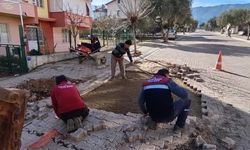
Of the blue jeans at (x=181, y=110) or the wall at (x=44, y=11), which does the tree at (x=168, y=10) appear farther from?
the blue jeans at (x=181, y=110)

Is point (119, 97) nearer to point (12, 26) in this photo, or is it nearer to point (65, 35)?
point (12, 26)

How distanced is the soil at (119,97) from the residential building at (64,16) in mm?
11535

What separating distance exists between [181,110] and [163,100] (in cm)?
50

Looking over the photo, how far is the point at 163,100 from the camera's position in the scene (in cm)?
471

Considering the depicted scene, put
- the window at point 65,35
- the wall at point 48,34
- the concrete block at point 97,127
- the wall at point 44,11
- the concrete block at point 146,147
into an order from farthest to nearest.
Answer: the window at point 65,35 < the wall at point 48,34 < the wall at point 44,11 < the concrete block at point 97,127 < the concrete block at point 146,147

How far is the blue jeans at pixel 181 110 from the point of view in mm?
4922

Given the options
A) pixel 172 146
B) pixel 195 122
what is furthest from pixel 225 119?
pixel 172 146

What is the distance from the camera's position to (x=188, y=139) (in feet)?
15.8

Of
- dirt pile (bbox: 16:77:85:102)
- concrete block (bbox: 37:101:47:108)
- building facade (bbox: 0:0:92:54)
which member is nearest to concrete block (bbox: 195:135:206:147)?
concrete block (bbox: 37:101:47:108)

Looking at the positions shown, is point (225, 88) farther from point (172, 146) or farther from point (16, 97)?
point (16, 97)

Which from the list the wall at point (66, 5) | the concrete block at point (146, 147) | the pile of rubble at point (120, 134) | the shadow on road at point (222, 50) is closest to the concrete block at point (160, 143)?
the pile of rubble at point (120, 134)

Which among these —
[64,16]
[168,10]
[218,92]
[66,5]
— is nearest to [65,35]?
[66,5]

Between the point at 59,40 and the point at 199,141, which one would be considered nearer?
the point at 199,141

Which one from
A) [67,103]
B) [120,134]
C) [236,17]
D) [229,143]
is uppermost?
[236,17]
